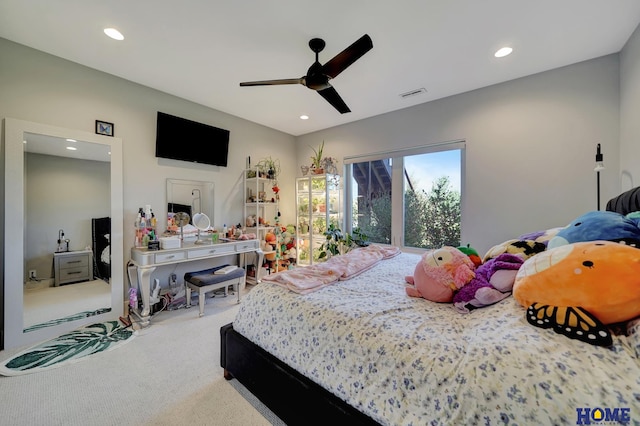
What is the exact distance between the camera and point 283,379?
136 cm

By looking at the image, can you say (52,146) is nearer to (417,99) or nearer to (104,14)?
(104,14)

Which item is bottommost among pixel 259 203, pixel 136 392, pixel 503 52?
pixel 136 392

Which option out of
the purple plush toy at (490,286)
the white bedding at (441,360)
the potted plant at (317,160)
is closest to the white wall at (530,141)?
the potted plant at (317,160)

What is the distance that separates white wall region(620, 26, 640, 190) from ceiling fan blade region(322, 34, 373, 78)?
228cm

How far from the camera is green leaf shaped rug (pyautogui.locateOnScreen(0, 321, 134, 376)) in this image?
74.9 inches

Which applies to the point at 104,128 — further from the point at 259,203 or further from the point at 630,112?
the point at 630,112

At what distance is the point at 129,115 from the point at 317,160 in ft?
8.95

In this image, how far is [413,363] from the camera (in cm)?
97

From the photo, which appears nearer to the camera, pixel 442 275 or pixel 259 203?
pixel 442 275

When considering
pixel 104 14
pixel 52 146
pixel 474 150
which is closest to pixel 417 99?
pixel 474 150

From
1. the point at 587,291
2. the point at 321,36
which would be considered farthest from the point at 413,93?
the point at 587,291

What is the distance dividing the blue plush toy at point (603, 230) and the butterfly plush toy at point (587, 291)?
0.21 m

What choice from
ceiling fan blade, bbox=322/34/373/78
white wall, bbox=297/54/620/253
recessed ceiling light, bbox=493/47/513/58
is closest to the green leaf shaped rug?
ceiling fan blade, bbox=322/34/373/78

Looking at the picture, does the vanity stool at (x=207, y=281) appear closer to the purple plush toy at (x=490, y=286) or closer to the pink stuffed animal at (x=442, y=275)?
the pink stuffed animal at (x=442, y=275)
